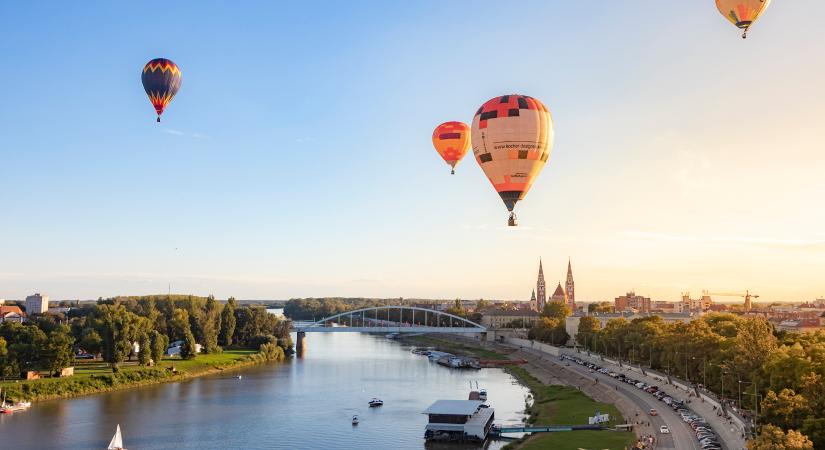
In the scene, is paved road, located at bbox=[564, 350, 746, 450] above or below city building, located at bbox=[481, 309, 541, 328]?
below

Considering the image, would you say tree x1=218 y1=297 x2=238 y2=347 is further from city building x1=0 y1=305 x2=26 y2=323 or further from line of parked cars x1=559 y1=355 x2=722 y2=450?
line of parked cars x1=559 y1=355 x2=722 y2=450

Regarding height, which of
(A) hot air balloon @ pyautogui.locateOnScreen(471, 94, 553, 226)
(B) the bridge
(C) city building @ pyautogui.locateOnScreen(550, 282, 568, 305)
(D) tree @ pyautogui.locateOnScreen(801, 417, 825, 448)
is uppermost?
(A) hot air balloon @ pyautogui.locateOnScreen(471, 94, 553, 226)

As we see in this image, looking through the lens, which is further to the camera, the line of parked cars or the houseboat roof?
the houseboat roof

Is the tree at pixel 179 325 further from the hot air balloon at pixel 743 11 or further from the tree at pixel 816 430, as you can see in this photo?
the tree at pixel 816 430

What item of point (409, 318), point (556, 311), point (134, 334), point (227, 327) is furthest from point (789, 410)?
point (409, 318)

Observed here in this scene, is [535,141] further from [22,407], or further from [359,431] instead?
[22,407]

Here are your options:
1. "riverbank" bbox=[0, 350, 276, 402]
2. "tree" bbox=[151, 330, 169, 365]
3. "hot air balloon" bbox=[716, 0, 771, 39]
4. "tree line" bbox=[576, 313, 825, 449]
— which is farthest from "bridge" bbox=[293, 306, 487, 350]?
"hot air balloon" bbox=[716, 0, 771, 39]
